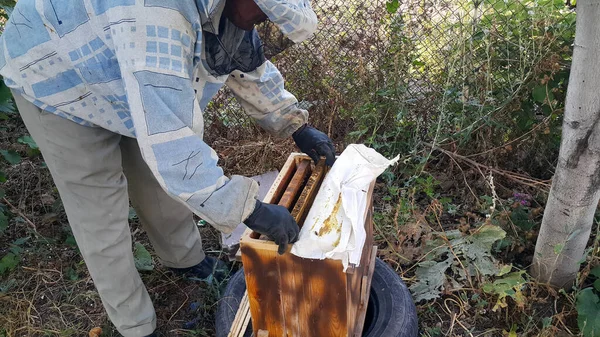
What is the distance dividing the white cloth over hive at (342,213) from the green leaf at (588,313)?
1.16 meters

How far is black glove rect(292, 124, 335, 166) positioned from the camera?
7.41 feet

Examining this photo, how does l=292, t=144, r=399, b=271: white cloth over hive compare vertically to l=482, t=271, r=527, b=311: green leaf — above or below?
above

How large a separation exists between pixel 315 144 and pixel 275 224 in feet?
2.47

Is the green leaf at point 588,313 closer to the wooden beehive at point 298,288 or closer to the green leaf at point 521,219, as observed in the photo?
the green leaf at point 521,219

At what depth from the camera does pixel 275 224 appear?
1.63 meters

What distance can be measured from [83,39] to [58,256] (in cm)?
189

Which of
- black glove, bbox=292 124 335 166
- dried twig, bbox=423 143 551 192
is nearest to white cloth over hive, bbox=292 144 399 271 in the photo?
black glove, bbox=292 124 335 166

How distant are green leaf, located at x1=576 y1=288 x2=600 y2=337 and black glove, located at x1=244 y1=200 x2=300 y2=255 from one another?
4.74ft

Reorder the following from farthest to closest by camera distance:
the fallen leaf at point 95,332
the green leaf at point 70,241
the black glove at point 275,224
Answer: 1. the green leaf at point 70,241
2. the fallen leaf at point 95,332
3. the black glove at point 275,224

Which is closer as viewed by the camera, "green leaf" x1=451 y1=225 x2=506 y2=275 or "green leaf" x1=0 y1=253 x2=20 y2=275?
"green leaf" x1=451 y1=225 x2=506 y2=275

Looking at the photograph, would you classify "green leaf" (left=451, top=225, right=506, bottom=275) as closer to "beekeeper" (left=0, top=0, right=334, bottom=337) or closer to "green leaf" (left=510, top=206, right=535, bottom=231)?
"green leaf" (left=510, top=206, right=535, bottom=231)

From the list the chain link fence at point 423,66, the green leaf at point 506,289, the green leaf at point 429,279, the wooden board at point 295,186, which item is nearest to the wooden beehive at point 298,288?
the wooden board at point 295,186

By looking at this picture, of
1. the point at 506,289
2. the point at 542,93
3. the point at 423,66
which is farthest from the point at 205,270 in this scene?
the point at 542,93

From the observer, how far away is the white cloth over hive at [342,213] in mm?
1649
